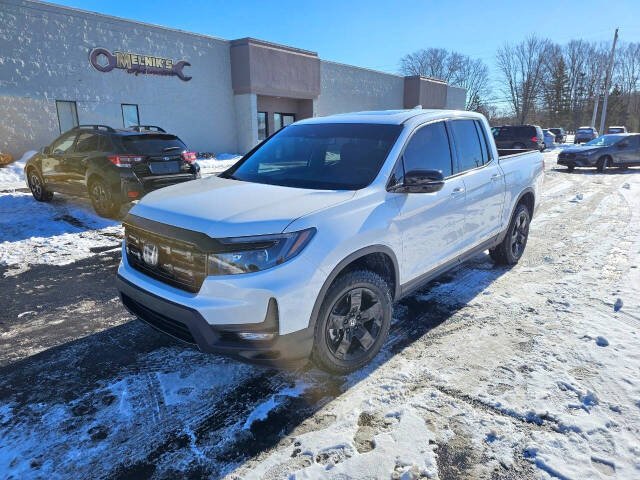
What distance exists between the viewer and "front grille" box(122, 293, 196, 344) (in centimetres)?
265

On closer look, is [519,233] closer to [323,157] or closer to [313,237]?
[323,157]

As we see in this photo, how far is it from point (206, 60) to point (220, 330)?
891 inches

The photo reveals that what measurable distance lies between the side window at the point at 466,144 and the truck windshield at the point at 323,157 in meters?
0.95

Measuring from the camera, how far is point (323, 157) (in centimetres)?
365

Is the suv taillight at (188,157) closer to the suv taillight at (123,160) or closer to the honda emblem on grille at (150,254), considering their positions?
the suv taillight at (123,160)

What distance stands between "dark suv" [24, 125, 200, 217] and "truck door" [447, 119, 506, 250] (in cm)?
553

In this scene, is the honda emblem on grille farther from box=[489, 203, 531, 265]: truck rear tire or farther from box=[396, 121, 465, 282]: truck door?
box=[489, 203, 531, 265]: truck rear tire

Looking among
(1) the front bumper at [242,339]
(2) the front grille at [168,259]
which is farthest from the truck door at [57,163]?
(1) the front bumper at [242,339]

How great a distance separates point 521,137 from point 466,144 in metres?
22.7

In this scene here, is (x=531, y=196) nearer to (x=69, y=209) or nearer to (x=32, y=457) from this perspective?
(x=32, y=457)

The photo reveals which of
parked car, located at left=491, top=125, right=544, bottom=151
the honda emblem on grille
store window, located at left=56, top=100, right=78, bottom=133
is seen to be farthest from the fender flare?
parked car, located at left=491, top=125, right=544, bottom=151

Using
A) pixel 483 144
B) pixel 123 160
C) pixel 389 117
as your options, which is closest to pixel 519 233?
pixel 483 144

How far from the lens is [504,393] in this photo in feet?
9.31

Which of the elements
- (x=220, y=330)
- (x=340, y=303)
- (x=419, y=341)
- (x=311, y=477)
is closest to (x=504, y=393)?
(x=419, y=341)
